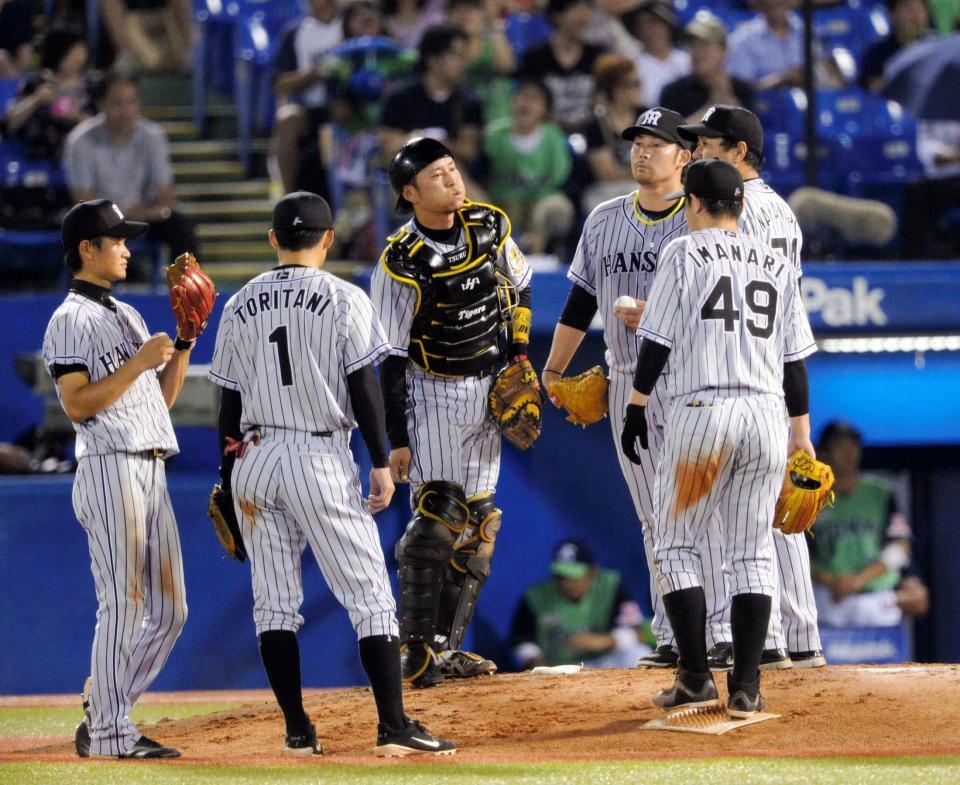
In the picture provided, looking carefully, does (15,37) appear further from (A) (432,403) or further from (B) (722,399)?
(B) (722,399)

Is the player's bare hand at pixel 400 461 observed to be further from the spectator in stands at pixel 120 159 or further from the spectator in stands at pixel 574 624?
the spectator in stands at pixel 120 159

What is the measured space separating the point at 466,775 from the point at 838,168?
7.18 metres

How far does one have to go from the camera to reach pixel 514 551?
28.8 ft

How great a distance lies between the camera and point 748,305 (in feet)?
A: 15.8

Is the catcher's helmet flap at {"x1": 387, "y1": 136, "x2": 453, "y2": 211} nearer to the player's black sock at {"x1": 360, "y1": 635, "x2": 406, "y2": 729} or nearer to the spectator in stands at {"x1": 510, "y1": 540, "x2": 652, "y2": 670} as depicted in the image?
the player's black sock at {"x1": 360, "y1": 635, "x2": 406, "y2": 729}

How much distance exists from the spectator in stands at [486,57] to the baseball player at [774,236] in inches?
220

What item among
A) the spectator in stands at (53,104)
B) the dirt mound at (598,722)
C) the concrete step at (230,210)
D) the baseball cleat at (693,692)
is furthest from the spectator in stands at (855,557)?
the spectator in stands at (53,104)

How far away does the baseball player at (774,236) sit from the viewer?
18.1 feet

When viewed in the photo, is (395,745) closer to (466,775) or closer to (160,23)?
(466,775)

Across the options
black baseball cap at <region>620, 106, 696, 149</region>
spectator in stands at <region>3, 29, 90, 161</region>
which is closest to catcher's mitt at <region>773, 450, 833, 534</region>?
black baseball cap at <region>620, 106, 696, 149</region>

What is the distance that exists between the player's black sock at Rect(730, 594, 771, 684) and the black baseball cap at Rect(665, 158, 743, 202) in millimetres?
1191

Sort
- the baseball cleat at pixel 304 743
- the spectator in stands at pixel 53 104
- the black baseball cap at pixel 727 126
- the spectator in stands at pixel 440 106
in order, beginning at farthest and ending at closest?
1. the spectator in stands at pixel 53 104
2. the spectator in stands at pixel 440 106
3. the black baseball cap at pixel 727 126
4. the baseball cleat at pixel 304 743

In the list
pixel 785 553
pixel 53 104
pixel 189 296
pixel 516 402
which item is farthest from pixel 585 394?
pixel 53 104

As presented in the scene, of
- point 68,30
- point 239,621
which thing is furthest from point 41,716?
point 68,30
